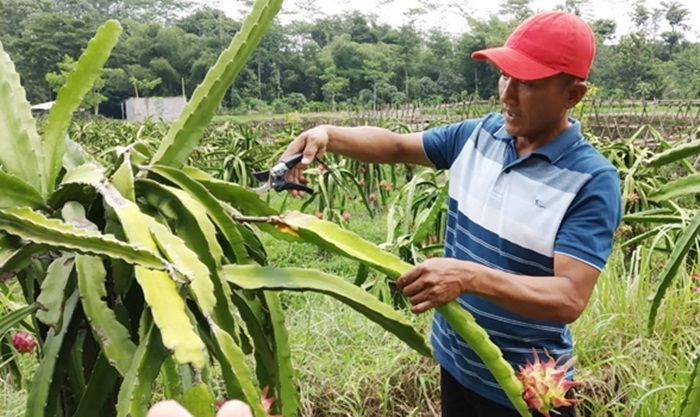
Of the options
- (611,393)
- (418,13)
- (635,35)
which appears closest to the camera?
(611,393)

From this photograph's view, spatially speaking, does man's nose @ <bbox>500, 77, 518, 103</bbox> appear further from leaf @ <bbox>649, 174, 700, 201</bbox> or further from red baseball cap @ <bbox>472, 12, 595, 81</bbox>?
leaf @ <bbox>649, 174, 700, 201</bbox>

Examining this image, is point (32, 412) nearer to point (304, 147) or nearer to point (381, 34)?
point (304, 147)

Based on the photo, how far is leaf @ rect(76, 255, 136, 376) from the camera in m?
0.78

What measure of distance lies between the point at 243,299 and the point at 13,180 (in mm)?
359

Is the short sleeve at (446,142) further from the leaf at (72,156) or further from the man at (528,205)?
the leaf at (72,156)

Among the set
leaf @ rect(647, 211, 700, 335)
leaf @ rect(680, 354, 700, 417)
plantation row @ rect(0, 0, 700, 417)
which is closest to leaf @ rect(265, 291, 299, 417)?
plantation row @ rect(0, 0, 700, 417)

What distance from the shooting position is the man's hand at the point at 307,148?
1.33m

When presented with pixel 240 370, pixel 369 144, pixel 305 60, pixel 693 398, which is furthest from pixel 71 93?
pixel 305 60

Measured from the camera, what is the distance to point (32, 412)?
833mm

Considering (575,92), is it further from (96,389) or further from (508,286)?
(96,389)

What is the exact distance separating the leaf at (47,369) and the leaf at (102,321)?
6cm

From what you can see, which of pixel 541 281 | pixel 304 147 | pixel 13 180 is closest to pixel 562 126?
pixel 541 281

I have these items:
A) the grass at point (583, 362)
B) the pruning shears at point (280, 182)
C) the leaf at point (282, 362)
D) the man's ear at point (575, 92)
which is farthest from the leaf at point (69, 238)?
the grass at point (583, 362)

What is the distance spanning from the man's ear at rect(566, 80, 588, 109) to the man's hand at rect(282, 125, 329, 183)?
20.1 inches
